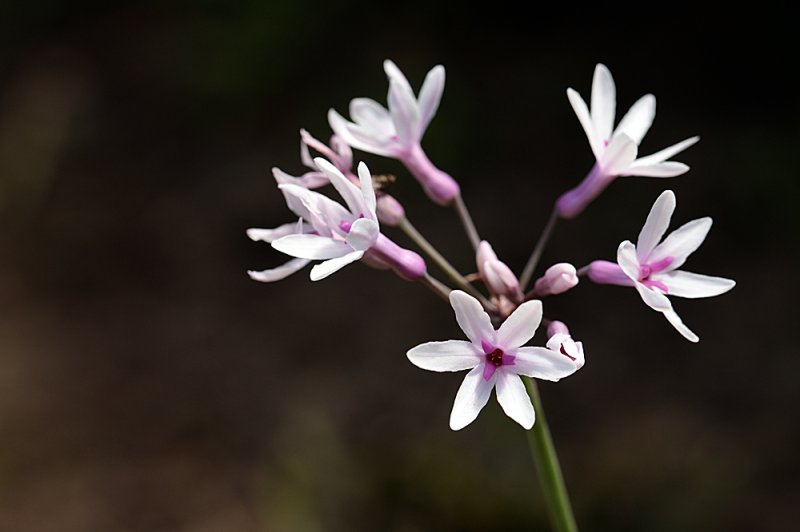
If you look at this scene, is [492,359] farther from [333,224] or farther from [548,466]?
[333,224]

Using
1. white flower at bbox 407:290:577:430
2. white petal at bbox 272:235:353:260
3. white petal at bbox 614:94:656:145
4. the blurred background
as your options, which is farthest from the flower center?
the blurred background

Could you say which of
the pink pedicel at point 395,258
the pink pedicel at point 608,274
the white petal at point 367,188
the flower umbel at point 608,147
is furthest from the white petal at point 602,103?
the white petal at point 367,188

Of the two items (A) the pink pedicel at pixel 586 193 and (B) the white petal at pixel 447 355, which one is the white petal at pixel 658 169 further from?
(B) the white petal at pixel 447 355

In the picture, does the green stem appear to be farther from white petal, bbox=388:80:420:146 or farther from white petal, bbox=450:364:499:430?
white petal, bbox=388:80:420:146

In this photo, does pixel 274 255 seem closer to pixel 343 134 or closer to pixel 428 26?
pixel 428 26

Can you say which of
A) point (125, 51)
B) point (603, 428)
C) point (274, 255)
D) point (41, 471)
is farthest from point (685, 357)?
point (125, 51)

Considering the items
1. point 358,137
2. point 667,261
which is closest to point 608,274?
point 667,261
